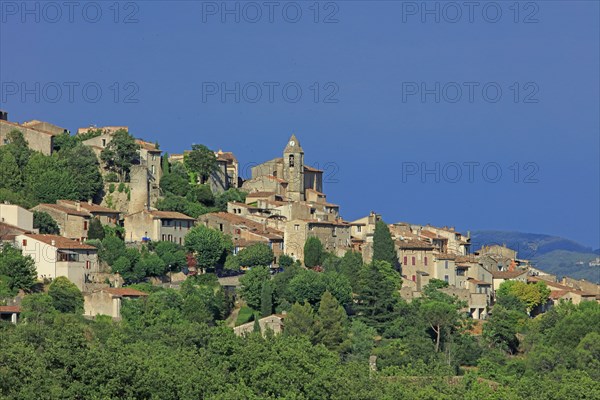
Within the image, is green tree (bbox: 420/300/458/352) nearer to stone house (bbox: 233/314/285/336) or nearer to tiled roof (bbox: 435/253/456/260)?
stone house (bbox: 233/314/285/336)

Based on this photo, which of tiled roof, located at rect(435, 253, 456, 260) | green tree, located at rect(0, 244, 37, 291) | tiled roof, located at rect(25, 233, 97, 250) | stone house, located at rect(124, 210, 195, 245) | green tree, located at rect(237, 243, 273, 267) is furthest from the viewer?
tiled roof, located at rect(435, 253, 456, 260)

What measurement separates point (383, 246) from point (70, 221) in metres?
14.9

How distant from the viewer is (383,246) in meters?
80.0

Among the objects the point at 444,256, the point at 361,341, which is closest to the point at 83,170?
the point at 361,341

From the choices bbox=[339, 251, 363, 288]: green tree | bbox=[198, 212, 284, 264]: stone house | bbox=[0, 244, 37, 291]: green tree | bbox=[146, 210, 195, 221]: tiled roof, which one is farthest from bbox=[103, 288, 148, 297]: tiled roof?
bbox=[339, 251, 363, 288]: green tree

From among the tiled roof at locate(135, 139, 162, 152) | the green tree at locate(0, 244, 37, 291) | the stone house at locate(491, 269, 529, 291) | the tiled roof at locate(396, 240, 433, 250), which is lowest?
the green tree at locate(0, 244, 37, 291)

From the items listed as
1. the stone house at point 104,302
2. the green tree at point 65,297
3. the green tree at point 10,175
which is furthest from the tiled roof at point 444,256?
the green tree at point 10,175

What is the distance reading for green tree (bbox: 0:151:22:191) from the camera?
77688mm

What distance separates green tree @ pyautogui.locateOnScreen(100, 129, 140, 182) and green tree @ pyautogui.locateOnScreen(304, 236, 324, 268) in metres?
9.47

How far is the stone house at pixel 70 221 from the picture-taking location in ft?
247

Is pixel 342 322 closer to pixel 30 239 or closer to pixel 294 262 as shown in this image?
pixel 294 262

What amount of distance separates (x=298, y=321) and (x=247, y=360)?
38.0 ft

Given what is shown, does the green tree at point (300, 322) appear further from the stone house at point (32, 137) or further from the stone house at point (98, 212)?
the stone house at point (32, 137)

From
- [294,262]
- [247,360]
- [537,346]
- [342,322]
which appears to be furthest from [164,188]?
[247,360]
